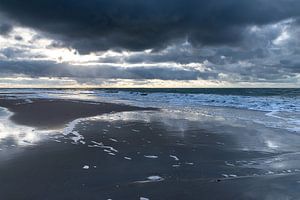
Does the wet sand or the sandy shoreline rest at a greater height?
the wet sand

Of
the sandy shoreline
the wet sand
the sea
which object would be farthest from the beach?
the sea

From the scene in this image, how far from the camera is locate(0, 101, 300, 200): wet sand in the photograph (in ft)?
21.1

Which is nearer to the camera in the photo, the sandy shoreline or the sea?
the sandy shoreline

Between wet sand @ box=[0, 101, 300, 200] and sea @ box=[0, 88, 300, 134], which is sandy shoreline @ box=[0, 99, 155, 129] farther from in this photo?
sea @ box=[0, 88, 300, 134]

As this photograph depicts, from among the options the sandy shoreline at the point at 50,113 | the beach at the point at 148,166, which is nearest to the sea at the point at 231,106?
the beach at the point at 148,166

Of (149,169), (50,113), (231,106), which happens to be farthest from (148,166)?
(231,106)

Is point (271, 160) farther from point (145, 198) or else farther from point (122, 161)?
point (145, 198)

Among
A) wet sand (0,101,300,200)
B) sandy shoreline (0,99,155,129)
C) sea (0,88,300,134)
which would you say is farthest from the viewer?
sea (0,88,300,134)

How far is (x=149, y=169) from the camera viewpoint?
821cm

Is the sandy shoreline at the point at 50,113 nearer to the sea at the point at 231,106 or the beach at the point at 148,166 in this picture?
the beach at the point at 148,166

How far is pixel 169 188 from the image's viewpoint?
6.70 metres

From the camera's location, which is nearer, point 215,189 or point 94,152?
point 215,189

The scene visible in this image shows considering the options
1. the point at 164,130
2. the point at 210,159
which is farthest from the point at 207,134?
the point at 210,159

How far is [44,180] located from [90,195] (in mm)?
1390
